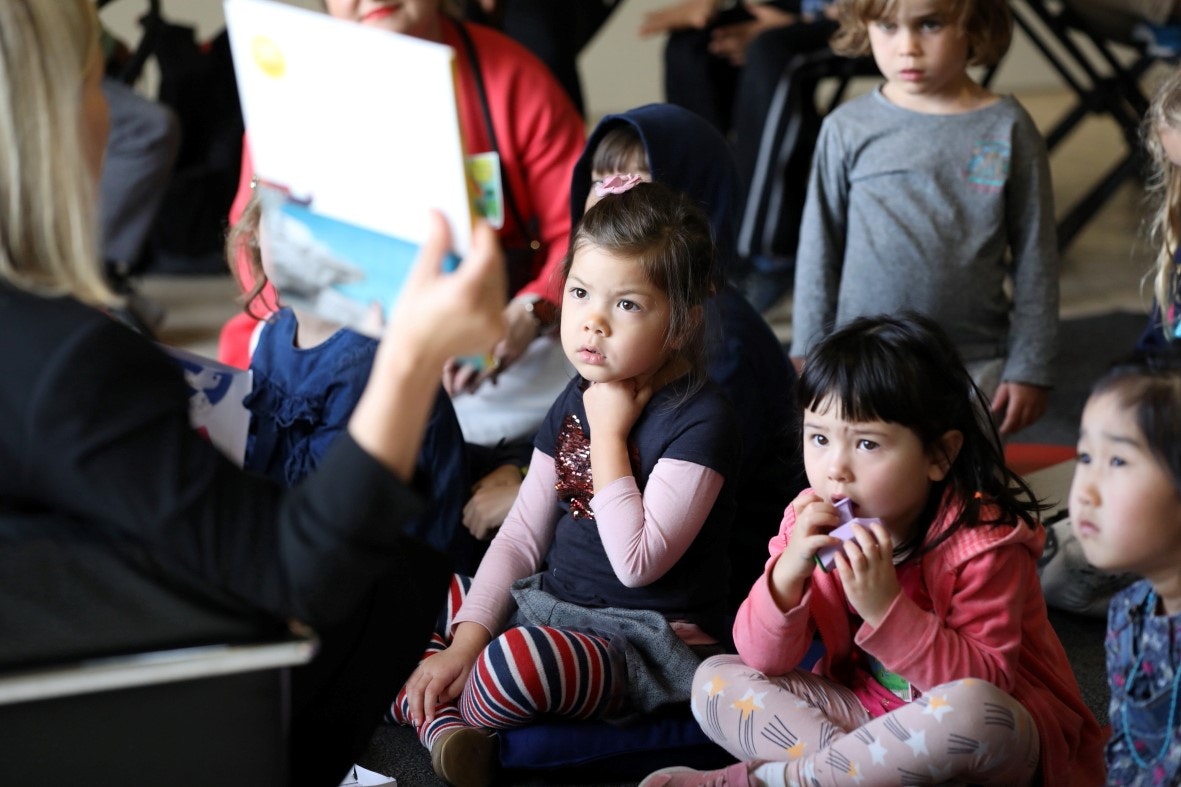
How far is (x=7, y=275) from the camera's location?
901 mm

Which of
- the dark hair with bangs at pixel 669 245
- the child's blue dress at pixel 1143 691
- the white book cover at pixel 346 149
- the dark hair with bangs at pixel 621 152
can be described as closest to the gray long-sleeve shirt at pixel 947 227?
the dark hair with bangs at pixel 621 152

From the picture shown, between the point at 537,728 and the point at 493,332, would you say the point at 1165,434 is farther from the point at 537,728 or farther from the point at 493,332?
the point at 537,728

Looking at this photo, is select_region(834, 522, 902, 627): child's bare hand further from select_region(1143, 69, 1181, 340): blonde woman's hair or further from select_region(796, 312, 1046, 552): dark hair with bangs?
select_region(1143, 69, 1181, 340): blonde woman's hair

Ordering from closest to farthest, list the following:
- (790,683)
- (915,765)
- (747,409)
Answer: (915,765) → (790,683) → (747,409)

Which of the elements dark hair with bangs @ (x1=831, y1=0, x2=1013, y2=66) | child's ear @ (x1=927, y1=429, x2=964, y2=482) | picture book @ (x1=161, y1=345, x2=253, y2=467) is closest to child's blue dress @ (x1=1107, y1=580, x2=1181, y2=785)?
child's ear @ (x1=927, y1=429, x2=964, y2=482)

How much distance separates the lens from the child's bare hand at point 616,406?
145cm

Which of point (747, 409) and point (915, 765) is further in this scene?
point (747, 409)

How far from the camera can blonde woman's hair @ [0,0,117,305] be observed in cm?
89

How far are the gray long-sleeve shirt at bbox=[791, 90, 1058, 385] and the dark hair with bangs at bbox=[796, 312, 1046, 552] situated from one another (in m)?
0.67

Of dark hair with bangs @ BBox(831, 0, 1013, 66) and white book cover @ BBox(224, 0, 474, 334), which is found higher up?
white book cover @ BBox(224, 0, 474, 334)

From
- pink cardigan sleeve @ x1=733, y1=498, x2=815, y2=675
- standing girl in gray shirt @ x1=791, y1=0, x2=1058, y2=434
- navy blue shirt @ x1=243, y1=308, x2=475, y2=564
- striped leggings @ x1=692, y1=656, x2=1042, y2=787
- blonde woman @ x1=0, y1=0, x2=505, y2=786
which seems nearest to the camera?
blonde woman @ x1=0, y1=0, x2=505, y2=786

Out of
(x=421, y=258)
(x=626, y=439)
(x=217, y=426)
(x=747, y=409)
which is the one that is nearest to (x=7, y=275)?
(x=421, y=258)

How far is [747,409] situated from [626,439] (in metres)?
0.28

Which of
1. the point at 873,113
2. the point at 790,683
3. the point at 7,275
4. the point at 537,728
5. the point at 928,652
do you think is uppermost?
the point at 7,275
